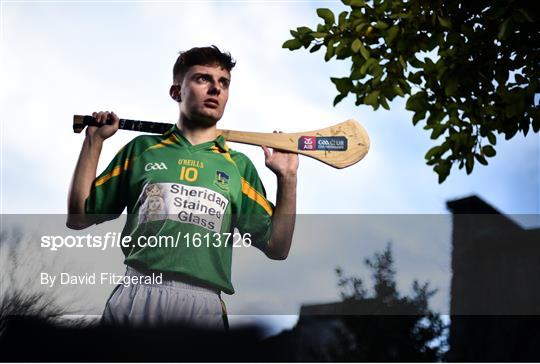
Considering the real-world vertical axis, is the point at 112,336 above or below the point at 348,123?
below

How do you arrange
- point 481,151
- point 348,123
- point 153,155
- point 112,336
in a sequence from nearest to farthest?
point 112,336, point 153,155, point 348,123, point 481,151

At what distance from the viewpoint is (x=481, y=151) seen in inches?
297

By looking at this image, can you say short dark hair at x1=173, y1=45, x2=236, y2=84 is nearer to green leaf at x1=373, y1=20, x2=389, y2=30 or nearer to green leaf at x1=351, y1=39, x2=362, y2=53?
green leaf at x1=351, y1=39, x2=362, y2=53

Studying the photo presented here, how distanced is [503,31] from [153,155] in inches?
136

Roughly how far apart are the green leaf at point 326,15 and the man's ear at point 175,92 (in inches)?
65.9

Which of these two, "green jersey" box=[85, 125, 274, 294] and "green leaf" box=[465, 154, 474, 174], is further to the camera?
"green leaf" box=[465, 154, 474, 174]

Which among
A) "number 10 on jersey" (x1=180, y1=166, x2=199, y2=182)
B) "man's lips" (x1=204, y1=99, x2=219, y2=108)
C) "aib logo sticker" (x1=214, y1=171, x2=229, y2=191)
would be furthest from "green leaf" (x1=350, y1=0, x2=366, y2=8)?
"number 10 on jersey" (x1=180, y1=166, x2=199, y2=182)

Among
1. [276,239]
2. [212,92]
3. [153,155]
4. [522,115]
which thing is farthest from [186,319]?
[522,115]

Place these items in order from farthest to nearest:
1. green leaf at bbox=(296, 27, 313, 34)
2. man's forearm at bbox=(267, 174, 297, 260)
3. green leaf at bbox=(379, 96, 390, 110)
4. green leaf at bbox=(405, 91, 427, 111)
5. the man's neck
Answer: green leaf at bbox=(296, 27, 313, 34) < green leaf at bbox=(405, 91, 427, 111) < green leaf at bbox=(379, 96, 390, 110) < the man's neck < man's forearm at bbox=(267, 174, 297, 260)

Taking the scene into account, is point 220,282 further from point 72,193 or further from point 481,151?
point 481,151

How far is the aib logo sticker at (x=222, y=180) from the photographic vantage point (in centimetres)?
646

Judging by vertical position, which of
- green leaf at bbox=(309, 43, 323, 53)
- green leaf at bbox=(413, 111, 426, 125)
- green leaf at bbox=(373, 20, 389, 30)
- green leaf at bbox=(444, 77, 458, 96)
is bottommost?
green leaf at bbox=(413, 111, 426, 125)

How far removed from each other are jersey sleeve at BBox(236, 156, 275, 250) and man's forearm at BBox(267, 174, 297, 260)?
2.3 inches

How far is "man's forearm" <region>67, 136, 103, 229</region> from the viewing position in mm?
6574
